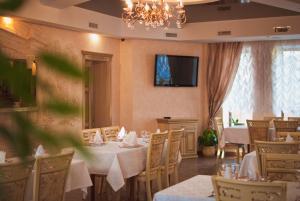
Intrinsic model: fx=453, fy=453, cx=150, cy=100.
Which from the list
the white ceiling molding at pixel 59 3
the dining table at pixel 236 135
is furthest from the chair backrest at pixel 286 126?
the white ceiling molding at pixel 59 3

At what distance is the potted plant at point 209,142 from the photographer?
10.6 m

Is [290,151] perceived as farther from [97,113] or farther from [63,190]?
[97,113]

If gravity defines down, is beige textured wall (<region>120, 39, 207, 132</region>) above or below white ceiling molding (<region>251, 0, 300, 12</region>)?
below

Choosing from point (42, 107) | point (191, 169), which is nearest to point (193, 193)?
point (42, 107)

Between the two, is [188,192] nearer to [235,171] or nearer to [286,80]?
[235,171]

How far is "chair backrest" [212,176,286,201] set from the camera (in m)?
2.30

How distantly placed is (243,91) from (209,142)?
1.46 metres

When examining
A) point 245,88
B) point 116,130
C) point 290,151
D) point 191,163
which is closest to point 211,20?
point 245,88

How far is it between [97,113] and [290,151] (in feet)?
18.9

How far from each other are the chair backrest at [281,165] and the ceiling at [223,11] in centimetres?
580

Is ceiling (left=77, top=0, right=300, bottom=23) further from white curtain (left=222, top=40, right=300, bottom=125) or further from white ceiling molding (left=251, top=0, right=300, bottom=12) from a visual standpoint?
white ceiling molding (left=251, top=0, right=300, bottom=12)

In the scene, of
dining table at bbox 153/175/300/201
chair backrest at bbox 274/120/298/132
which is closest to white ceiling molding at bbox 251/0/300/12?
chair backrest at bbox 274/120/298/132

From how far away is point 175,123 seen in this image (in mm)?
9938

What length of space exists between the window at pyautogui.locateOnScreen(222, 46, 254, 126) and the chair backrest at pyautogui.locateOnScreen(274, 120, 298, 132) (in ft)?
9.29
